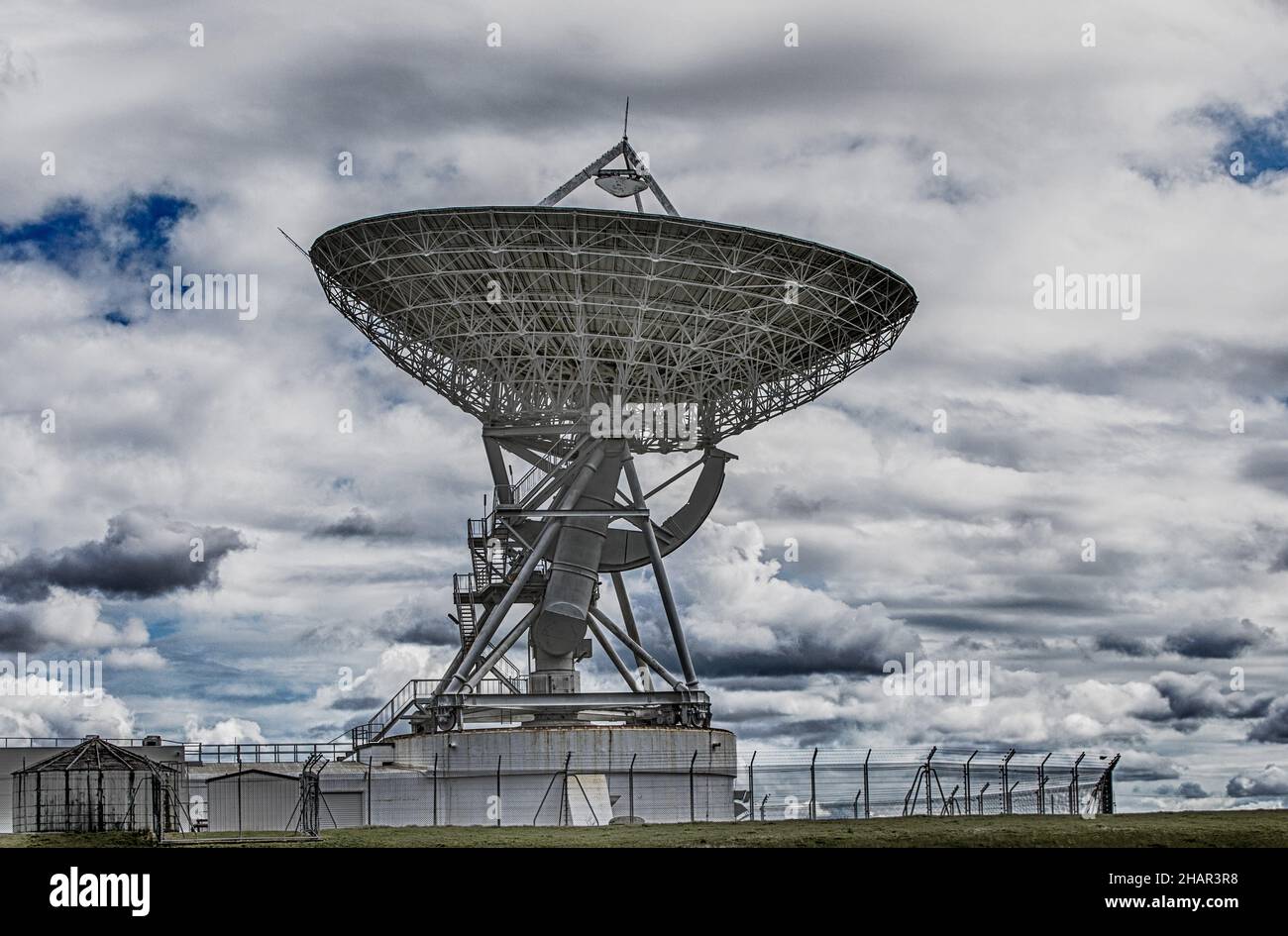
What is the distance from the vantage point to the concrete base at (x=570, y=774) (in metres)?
60.1

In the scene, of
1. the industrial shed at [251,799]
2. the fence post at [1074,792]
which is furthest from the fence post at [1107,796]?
the industrial shed at [251,799]

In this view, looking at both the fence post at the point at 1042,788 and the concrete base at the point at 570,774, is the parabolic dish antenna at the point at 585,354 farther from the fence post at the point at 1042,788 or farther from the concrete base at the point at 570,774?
the fence post at the point at 1042,788

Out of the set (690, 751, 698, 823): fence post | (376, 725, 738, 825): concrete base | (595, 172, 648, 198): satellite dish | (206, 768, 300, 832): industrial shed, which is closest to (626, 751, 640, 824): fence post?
(376, 725, 738, 825): concrete base

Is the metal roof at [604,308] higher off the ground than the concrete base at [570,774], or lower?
higher

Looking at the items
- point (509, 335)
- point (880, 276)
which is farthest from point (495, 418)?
point (880, 276)

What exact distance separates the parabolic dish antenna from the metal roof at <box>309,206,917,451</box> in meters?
0.07

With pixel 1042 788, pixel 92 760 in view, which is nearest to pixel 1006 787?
pixel 1042 788

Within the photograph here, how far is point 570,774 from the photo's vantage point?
60.4 metres

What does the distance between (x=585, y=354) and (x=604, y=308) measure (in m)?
1.89

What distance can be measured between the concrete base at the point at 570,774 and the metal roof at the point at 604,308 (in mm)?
10934

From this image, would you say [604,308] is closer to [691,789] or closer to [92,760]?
[691,789]

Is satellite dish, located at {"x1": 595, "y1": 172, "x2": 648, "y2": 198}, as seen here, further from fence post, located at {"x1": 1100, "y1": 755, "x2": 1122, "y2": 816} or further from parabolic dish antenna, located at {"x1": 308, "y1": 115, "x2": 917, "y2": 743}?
fence post, located at {"x1": 1100, "y1": 755, "x2": 1122, "y2": 816}
